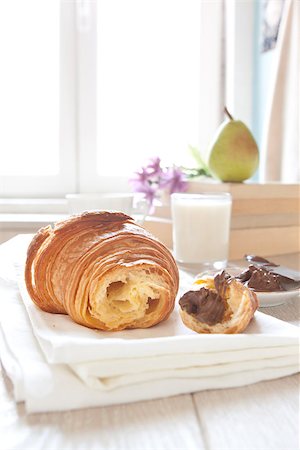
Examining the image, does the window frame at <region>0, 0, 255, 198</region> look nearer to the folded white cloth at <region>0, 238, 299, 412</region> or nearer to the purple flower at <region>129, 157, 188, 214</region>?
the purple flower at <region>129, 157, 188, 214</region>

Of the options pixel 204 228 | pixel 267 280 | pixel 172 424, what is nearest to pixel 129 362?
pixel 172 424

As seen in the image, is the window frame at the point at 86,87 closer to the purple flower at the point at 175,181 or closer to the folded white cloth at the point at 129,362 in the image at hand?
the purple flower at the point at 175,181

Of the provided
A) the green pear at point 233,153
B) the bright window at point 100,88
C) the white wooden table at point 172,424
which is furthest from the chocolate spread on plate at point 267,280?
the bright window at point 100,88

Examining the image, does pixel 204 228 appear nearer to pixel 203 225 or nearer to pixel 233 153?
pixel 203 225

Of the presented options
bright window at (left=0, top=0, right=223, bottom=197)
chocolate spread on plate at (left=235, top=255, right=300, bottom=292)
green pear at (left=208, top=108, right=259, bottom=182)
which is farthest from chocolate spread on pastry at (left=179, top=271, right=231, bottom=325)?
bright window at (left=0, top=0, right=223, bottom=197)

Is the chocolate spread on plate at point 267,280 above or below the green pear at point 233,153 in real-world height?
below
